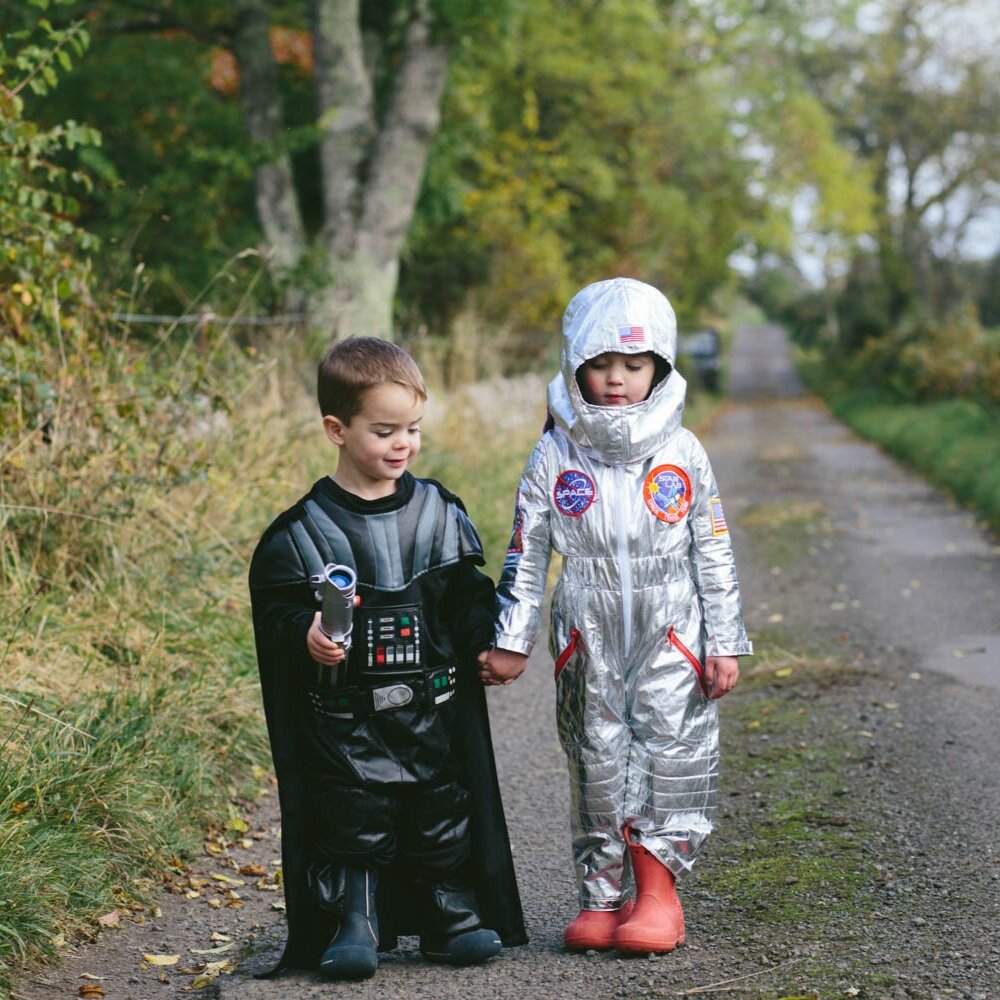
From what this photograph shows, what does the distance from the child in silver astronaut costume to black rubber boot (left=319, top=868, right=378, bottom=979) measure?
0.54 meters

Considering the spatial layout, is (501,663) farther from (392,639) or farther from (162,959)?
(162,959)

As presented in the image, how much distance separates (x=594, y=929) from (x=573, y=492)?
112 centimetres

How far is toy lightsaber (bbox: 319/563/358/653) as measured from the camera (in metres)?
3.20

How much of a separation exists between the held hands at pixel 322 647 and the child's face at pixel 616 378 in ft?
3.22

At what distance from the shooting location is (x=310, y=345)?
34.0 feet

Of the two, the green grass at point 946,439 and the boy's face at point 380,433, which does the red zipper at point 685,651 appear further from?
the green grass at point 946,439

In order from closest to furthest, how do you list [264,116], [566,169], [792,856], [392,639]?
1. [392,639]
2. [792,856]
3. [264,116]
4. [566,169]

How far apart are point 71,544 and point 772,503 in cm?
937

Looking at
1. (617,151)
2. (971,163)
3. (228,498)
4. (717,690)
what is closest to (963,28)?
(971,163)

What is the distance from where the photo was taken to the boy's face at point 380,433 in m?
3.46

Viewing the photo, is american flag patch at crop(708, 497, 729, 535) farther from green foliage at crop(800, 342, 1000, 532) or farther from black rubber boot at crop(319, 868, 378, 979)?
green foliage at crop(800, 342, 1000, 532)

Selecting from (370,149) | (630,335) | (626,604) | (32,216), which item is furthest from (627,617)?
(370,149)

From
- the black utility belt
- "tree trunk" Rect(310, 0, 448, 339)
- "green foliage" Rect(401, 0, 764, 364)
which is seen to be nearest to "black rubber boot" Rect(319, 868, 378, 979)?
the black utility belt

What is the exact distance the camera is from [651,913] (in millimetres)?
3652
